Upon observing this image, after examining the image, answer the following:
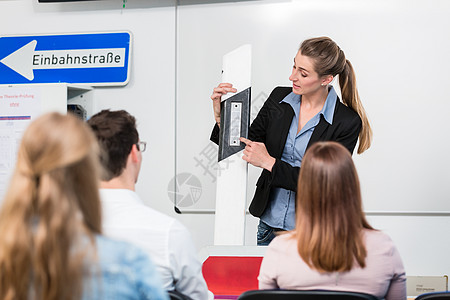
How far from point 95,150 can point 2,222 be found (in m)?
0.18

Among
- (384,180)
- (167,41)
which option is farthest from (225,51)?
(384,180)

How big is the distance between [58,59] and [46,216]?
2.81 metres

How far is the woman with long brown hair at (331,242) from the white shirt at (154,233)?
221 mm

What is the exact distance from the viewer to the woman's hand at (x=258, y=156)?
2010mm

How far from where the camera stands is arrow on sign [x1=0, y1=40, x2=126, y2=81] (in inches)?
127

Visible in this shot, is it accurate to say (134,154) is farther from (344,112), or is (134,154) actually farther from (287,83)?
(287,83)

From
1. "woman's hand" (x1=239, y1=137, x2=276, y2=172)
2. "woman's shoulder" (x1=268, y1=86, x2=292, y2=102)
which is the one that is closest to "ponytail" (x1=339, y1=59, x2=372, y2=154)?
"woman's shoulder" (x1=268, y1=86, x2=292, y2=102)

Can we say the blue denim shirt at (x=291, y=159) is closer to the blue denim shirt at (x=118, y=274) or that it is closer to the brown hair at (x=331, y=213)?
the brown hair at (x=331, y=213)

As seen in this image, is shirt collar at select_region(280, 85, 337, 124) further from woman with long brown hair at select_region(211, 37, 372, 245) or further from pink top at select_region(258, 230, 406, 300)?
pink top at select_region(258, 230, 406, 300)

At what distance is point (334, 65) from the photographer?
2.04 m

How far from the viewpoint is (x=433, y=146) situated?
9.71ft

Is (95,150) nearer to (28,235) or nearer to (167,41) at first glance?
(28,235)

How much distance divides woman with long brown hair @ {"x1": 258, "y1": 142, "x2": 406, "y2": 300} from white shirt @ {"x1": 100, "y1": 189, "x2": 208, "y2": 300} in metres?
0.22

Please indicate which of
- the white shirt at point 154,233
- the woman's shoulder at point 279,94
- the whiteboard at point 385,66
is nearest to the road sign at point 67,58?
the whiteboard at point 385,66
